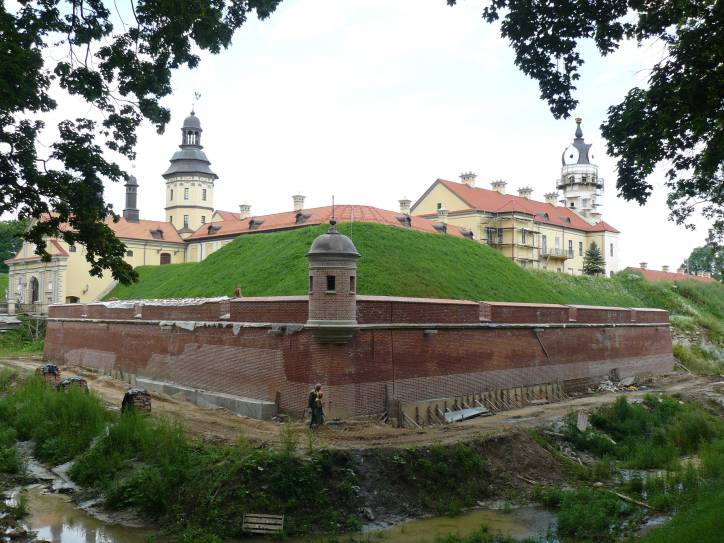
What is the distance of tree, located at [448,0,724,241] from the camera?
10602 millimetres

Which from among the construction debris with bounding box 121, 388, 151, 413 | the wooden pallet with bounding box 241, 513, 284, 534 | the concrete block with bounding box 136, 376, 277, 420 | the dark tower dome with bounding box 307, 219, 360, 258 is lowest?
the wooden pallet with bounding box 241, 513, 284, 534

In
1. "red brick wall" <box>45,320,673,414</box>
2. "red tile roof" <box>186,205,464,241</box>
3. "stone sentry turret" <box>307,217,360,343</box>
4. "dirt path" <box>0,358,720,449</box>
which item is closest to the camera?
"dirt path" <box>0,358,720,449</box>

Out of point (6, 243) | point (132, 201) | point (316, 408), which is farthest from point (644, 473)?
point (6, 243)

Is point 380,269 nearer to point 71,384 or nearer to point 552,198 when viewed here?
point 71,384

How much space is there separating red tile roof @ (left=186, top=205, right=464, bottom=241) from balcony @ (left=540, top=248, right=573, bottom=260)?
11704mm

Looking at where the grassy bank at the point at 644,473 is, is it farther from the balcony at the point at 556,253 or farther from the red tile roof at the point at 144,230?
the red tile roof at the point at 144,230

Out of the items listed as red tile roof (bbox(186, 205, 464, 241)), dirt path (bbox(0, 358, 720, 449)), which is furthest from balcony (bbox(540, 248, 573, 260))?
dirt path (bbox(0, 358, 720, 449))

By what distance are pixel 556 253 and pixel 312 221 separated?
25.3 meters

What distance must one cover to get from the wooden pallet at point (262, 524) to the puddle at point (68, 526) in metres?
1.80

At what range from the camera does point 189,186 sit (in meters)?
70.1

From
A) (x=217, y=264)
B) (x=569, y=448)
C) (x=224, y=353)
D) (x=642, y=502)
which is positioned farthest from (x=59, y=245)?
(x=642, y=502)

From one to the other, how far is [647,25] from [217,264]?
24.4 meters

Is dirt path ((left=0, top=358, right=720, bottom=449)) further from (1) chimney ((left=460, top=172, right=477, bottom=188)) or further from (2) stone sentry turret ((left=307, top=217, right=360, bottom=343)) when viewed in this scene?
(1) chimney ((left=460, top=172, right=477, bottom=188))

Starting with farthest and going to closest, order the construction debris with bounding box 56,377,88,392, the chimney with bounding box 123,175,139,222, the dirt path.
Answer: the chimney with bounding box 123,175,139,222, the construction debris with bounding box 56,377,88,392, the dirt path
